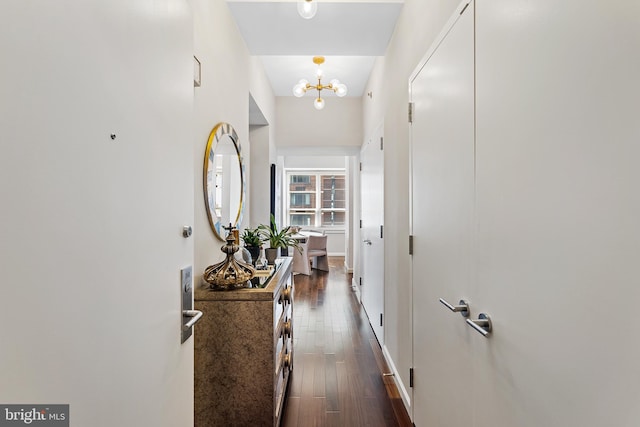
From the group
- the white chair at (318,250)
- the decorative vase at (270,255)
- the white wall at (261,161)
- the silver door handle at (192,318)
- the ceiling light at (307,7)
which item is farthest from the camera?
the white chair at (318,250)

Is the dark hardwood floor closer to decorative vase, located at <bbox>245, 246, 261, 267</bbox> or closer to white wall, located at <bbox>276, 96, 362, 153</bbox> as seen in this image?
decorative vase, located at <bbox>245, 246, 261, 267</bbox>

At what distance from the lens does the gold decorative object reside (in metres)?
1.76

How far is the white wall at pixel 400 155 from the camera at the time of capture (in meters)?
1.88

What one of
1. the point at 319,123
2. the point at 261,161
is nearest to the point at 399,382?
the point at 261,161

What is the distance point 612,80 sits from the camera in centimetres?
64

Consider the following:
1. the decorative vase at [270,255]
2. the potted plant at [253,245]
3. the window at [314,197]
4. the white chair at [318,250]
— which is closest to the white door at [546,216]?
the potted plant at [253,245]

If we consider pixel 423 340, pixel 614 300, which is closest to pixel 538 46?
pixel 614 300

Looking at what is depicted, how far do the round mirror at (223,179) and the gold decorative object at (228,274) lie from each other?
12.0 inches

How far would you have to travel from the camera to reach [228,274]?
1.77 meters

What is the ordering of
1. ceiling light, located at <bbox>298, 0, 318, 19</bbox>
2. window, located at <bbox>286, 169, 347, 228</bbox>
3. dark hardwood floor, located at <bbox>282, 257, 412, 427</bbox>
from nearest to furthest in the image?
ceiling light, located at <bbox>298, 0, 318, 19</bbox>
dark hardwood floor, located at <bbox>282, 257, 412, 427</bbox>
window, located at <bbox>286, 169, 347, 228</bbox>

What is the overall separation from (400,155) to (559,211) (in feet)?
5.50

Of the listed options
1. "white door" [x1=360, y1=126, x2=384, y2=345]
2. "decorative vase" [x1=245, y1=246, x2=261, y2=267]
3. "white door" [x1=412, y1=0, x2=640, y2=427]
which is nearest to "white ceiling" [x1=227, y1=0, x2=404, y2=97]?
"white door" [x1=360, y1=126, x2=384, y2=345]

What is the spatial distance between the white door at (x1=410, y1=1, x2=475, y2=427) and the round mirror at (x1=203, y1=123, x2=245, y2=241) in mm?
1170

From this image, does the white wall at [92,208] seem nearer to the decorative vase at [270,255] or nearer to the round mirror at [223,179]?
the round mirror at [223,179]
